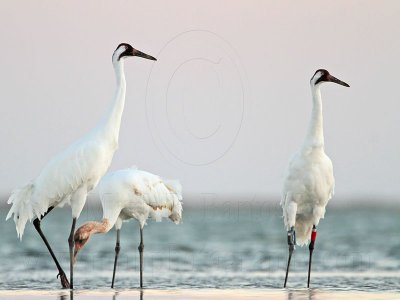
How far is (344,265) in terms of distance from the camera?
19766mm

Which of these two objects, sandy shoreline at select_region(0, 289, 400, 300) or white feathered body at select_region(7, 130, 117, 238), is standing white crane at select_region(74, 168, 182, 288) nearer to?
white feathered body at select_region(7, 130, 117, 238)

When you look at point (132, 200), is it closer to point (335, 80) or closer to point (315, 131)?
point (315, 131)

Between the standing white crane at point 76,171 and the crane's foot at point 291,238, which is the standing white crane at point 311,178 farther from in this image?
the standing white crane at point 76,171

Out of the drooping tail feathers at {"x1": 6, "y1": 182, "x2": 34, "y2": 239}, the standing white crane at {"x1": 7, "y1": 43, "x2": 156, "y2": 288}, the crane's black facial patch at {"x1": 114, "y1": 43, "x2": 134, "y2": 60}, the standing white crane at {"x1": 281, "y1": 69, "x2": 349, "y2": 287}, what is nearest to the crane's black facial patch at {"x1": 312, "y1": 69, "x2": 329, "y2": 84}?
the standing white crane at {"x1": 281, "y1": 69, "x2": 349, "y2": 287}

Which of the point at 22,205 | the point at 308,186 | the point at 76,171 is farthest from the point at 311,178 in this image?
the point at 22,205

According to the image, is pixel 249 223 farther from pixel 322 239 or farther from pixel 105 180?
pixel 105 180

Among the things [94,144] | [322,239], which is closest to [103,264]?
[94,144]

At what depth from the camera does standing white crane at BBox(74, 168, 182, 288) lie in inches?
580

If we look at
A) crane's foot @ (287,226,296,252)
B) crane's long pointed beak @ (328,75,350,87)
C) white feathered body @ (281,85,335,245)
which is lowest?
crane's foot @ (287,226,296,252)

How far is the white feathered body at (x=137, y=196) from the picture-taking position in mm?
14836

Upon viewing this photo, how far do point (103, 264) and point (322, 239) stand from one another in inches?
407

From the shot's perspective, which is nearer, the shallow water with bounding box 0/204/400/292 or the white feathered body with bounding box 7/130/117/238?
the white feathered body with bounding box 7/130/117/238

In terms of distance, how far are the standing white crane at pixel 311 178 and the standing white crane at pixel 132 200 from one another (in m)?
1.73

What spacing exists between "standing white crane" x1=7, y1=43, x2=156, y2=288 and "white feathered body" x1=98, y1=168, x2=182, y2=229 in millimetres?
623
